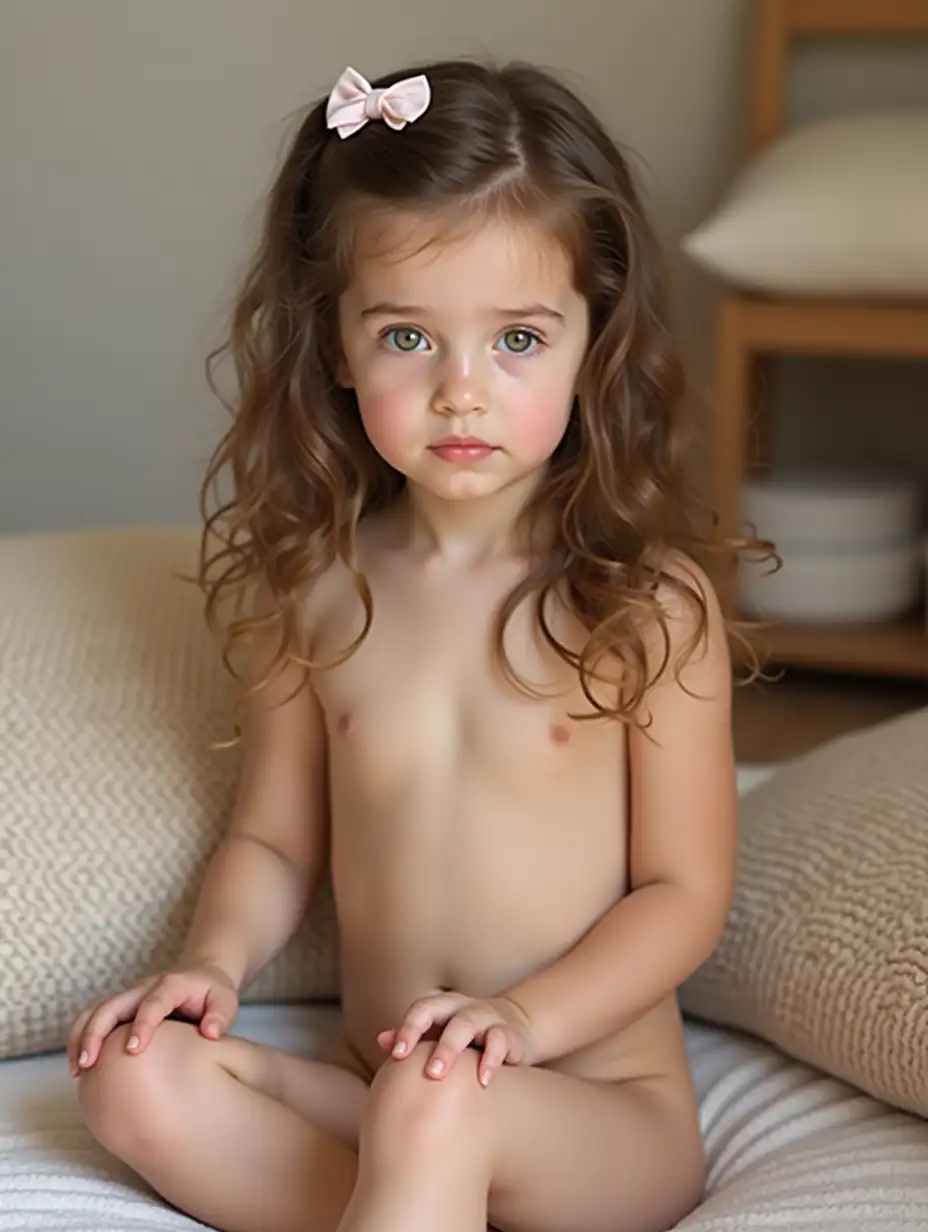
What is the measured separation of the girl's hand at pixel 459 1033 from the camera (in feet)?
2.39

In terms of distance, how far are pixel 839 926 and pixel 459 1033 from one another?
25 cm

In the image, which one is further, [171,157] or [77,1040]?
[171,157]

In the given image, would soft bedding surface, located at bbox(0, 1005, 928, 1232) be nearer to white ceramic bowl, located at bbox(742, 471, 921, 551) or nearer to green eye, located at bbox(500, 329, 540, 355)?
green eye, located at bbox(500, 329, 540, 355)

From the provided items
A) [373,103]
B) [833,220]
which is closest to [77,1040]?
[373,103]

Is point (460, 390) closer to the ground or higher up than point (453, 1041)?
higher up

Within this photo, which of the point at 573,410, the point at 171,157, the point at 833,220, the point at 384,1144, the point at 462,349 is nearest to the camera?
the point at 384,1144

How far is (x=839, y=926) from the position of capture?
90 centimetres

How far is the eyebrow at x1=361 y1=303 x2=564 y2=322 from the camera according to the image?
812 millimetres

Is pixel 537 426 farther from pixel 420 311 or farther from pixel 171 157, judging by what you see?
pixel 171 157

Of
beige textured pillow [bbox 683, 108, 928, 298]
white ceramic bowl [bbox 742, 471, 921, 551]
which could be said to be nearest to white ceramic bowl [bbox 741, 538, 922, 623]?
white ceramic bowl [bbox 742, 471, 921, 551]

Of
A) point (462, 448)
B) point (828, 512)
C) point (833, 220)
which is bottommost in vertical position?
point (828, 512)

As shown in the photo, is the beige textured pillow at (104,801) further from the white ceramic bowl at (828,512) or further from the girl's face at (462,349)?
the white ceramic bowl at (828,512)

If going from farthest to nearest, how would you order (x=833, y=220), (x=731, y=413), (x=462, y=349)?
(x=731, y=413)
(x=833, y=220)
(x=462, y=349)

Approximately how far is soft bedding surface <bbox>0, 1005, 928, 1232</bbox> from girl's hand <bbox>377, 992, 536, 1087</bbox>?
113mm
